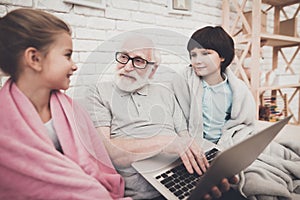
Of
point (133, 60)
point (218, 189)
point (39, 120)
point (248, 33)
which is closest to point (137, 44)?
point (133, 60)

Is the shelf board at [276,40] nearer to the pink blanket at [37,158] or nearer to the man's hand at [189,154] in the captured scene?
the man's hand at [189,154]

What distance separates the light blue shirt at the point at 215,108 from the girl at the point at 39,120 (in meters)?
0.49

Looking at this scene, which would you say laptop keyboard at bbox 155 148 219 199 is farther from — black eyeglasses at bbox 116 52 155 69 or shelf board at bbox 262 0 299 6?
shelf board at bbox 262 0 299 6

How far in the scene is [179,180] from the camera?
27.4 inches

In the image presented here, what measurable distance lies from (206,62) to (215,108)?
0.19 m

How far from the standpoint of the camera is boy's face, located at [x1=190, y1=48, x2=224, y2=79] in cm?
87

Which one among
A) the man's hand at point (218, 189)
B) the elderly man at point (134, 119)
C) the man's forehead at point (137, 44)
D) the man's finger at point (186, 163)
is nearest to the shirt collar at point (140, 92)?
the elderly man at point (134, 119)

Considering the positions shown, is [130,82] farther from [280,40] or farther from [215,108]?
[280,40]

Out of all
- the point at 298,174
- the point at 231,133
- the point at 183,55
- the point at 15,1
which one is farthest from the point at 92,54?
the point at 298,174

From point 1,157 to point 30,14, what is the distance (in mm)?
323

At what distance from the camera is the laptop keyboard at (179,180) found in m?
0.66

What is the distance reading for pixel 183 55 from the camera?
85cm

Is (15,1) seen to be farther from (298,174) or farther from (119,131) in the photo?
(298,174)

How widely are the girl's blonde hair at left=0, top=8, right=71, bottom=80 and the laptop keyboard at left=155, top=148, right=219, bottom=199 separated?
48 centimetres
